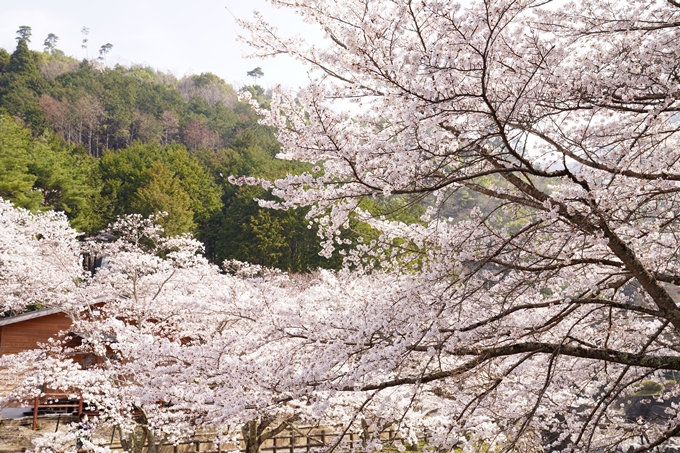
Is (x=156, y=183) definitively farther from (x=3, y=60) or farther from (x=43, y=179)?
(x=3, y=60)

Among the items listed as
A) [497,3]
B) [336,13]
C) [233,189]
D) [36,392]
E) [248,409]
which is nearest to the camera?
[497,3]

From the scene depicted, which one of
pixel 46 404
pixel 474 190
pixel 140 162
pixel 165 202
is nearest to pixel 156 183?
pixel 165 202

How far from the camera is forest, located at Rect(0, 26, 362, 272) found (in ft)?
81.7

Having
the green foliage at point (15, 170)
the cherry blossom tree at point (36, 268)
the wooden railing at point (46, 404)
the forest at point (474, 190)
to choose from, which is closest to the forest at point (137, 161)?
the green foliage at point (15, 170)

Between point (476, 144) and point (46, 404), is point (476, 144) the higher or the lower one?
the higher one

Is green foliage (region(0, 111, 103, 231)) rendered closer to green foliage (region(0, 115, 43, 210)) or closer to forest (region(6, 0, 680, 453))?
green foliage (region(0, 115, 43, 210))

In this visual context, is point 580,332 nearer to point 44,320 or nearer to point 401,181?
point 401,181

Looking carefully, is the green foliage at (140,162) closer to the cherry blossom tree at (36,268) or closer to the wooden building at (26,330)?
the cherry blossom tree at (36,268)

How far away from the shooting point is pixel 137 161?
1267 inches

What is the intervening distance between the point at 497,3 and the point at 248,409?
A: 3305 millimetres

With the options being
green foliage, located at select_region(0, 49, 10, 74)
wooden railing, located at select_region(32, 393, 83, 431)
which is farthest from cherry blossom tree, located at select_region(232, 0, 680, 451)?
green foliage, located at select_region(0, 49, 10, 74)

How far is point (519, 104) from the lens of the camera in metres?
3.56

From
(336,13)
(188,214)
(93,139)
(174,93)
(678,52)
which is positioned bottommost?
(678,52)

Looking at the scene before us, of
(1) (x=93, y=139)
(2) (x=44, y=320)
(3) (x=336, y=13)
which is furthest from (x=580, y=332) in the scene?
(1) (x=93, y=139)
